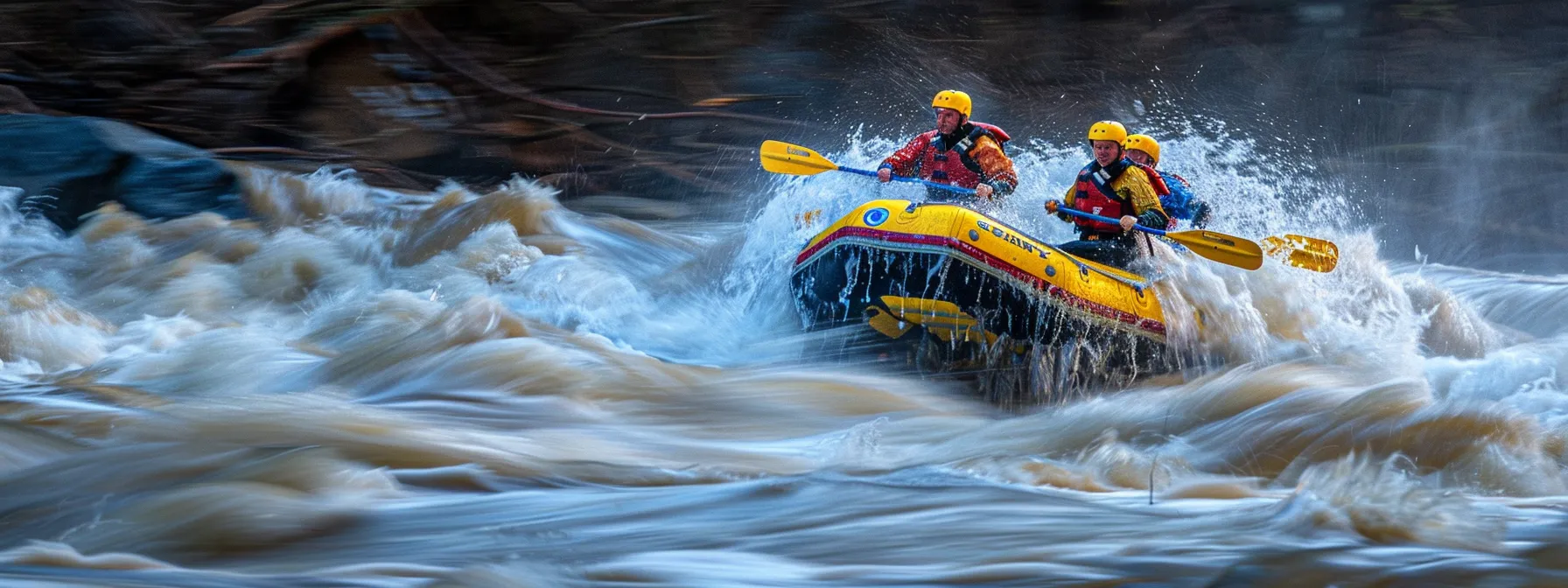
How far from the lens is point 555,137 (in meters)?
13.1

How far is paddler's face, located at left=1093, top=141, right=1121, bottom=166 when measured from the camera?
716cm

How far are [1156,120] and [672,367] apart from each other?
9.36 m

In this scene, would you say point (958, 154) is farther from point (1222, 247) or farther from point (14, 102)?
point (14, 102)

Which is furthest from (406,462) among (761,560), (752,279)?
(752,279)

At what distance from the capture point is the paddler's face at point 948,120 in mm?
7988

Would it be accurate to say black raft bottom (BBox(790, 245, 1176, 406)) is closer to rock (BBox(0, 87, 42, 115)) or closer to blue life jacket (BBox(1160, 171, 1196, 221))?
blue life jacket (BBox(1160, 171, 1196, 221))

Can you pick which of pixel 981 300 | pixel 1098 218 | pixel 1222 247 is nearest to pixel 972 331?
pixel 981 300

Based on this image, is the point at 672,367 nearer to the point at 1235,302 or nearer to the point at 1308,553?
the point at 1235,302

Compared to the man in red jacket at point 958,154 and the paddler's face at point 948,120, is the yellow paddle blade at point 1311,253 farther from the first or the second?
the paddler's face at point 948,120

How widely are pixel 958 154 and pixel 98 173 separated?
20.4 ft

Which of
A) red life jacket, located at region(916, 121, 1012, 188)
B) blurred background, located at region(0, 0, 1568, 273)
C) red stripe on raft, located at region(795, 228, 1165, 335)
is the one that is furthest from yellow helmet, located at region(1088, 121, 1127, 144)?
blurred background, located at region(0, 0, 1568, 273)

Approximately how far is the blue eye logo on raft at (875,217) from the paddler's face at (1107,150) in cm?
143

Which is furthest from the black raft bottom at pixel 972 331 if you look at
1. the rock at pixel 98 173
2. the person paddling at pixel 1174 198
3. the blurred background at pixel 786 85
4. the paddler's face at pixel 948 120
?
the blurred background at pixel 786 85

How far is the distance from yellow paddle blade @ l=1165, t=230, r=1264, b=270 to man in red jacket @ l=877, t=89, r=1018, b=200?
1200 mm
